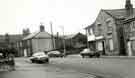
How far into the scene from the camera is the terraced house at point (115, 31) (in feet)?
135

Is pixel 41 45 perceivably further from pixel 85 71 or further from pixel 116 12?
pixel 85 71

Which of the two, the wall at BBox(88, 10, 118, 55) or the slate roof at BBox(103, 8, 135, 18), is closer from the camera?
the wall at BBox(88, 10, 118, 55)

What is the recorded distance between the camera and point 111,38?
45.8 meters

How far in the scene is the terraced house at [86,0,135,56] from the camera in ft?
135

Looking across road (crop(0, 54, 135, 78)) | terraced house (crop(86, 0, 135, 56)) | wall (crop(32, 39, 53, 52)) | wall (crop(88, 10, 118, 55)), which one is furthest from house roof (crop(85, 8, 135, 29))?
wall (crop(32, 39, 53, 52))

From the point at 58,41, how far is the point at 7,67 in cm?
6930

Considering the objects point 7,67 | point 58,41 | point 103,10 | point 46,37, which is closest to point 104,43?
point 103,10

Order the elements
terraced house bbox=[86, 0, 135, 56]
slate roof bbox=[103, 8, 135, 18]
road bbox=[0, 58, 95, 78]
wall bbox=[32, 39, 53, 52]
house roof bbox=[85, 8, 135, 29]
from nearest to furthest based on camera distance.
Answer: road bbox=[0, 58, 95, 78] < terraced house bbox=[86, 0, 135, 56] < house roof bbox=[85, 8, 135, 29] < slate roof bbox=[103, 8, 135, 18] < wall bbox=[32, 39, 53, 52]

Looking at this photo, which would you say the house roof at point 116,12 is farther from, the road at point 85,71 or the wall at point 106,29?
the road at point 85,71

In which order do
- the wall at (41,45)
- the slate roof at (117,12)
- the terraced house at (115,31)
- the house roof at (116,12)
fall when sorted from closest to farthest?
the terraced house at (115,31)
the house roof at (116,12)
the slate roof at (117,12)
the wall at (41,45)

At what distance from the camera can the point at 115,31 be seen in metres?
44.3

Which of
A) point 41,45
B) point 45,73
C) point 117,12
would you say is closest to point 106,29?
point 117,12

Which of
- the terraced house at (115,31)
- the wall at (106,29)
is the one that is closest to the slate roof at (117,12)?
the terraced house at (115,31)

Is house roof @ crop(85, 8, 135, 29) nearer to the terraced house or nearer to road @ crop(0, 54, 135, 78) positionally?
the terraced house
